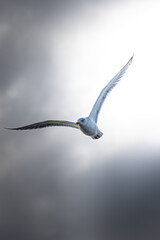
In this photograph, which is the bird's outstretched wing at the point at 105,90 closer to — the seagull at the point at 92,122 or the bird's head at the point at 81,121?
the seagull at the point at 92,122

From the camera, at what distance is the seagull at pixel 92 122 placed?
111ft

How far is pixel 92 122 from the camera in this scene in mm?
34625

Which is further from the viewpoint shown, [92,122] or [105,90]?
[105,90]

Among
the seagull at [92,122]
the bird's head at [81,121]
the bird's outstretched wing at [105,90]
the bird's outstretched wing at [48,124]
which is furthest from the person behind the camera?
the bird's outstretched wing at [105,90]

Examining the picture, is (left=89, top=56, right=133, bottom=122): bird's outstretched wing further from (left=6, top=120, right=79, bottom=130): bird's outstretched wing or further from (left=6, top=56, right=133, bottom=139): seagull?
(left=6, top=120, right=79, bottom=130): bird's outstretched wing

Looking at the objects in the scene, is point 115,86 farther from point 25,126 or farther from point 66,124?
point 25,126

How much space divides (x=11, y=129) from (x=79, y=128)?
5.93 meters

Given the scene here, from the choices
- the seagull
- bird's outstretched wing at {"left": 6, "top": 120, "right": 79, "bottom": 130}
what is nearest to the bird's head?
the seagull

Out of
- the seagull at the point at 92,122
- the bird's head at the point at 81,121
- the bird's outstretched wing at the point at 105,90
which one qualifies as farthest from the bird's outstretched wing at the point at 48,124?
the bird's outstretched wing at the point at 105,90

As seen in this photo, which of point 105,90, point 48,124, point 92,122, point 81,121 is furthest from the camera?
point 105,90

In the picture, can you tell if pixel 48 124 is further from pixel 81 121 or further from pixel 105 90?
pixel 105 90

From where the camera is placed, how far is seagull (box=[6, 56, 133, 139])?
3388 centimetres

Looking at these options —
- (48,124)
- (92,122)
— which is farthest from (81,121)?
(48,124)

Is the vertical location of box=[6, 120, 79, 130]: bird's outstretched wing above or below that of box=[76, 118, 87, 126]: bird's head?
above
